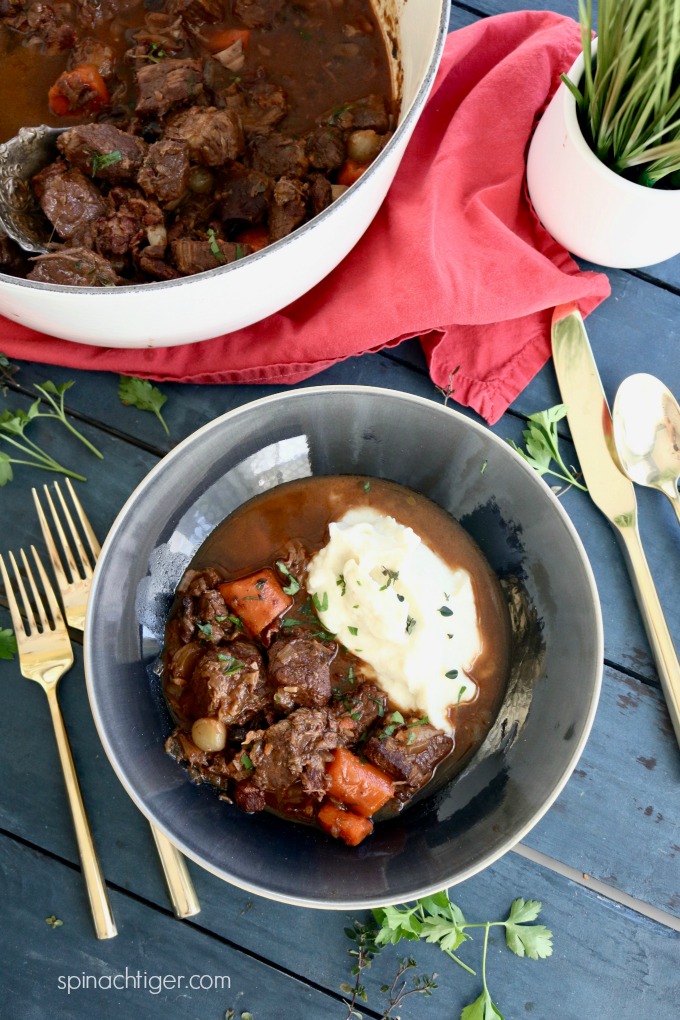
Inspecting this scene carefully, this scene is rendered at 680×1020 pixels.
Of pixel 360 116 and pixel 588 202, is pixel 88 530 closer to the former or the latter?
pixel 360 116

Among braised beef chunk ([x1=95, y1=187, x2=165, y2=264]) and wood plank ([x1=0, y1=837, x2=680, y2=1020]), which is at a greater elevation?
braised beef chunk ([x1=95, y1=187, x2=165, y2=264])

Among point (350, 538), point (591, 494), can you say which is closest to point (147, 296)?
point (350, 538)

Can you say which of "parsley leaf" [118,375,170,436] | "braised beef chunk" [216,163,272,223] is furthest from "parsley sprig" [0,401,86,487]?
"braised beef chunk" [216,163,272,223]

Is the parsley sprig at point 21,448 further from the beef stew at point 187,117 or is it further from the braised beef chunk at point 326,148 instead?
the braised beef chunk at point 326,148

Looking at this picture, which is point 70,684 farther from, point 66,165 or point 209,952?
point 66,165

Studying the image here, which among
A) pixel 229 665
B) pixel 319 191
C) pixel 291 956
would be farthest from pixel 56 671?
pixel 319 191

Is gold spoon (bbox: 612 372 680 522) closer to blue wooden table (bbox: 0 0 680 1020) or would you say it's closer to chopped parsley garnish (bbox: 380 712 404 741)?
blue wooden table (bbox: 0 0 680 1020)
